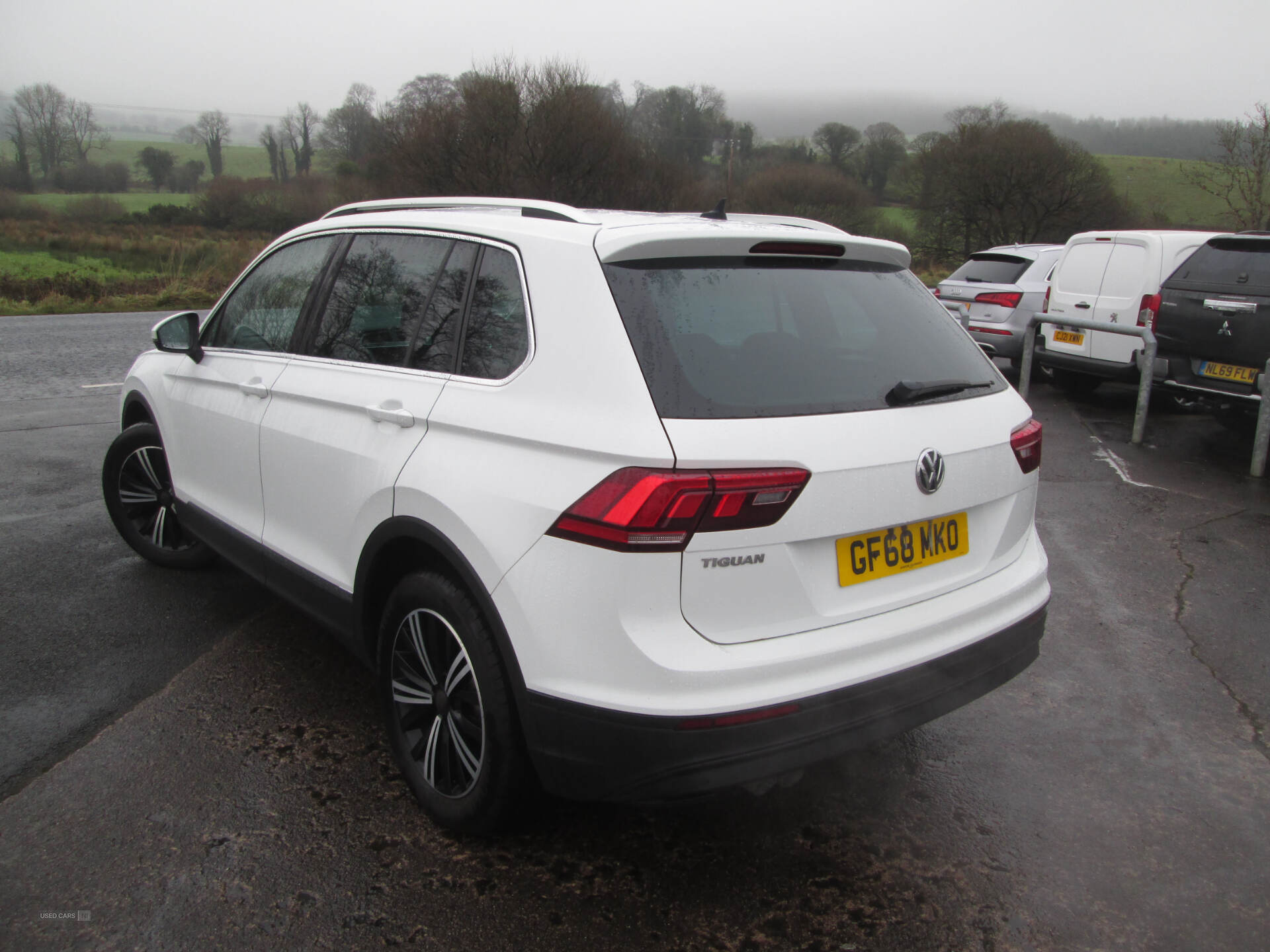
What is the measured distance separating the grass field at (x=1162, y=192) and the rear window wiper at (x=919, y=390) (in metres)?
42.7

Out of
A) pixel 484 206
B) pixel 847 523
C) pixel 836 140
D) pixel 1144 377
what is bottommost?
pixel 1144 377

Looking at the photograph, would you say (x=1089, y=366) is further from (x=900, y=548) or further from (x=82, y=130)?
(x=82, y=130)

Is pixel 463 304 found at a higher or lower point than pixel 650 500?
higher

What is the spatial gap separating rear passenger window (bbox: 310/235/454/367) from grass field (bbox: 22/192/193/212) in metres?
55.4

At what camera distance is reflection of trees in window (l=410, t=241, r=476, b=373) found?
2.82 metres

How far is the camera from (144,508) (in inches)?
192

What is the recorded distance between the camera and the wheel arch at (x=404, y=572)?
94.6 inches

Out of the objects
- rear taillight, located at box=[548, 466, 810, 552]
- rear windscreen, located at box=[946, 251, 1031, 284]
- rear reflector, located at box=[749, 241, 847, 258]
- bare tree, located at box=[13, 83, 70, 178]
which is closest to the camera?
rear taillight, located at box=[548, 466, 810, 552]

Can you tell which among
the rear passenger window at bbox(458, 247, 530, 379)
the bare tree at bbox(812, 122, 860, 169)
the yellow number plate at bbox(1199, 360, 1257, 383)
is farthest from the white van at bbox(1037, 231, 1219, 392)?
the bare tree at bbox(812, 122, 860, 169)

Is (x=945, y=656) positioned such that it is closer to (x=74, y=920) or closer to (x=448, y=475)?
(x=448, y=475)

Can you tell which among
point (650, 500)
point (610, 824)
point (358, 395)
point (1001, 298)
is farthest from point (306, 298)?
point (1001, 298)

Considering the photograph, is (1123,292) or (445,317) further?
(1123,292)

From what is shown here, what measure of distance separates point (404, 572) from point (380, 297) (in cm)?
96

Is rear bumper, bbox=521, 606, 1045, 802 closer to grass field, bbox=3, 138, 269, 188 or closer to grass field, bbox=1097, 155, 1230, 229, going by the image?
grass field, bbox=1097, 155, 1230, 229
